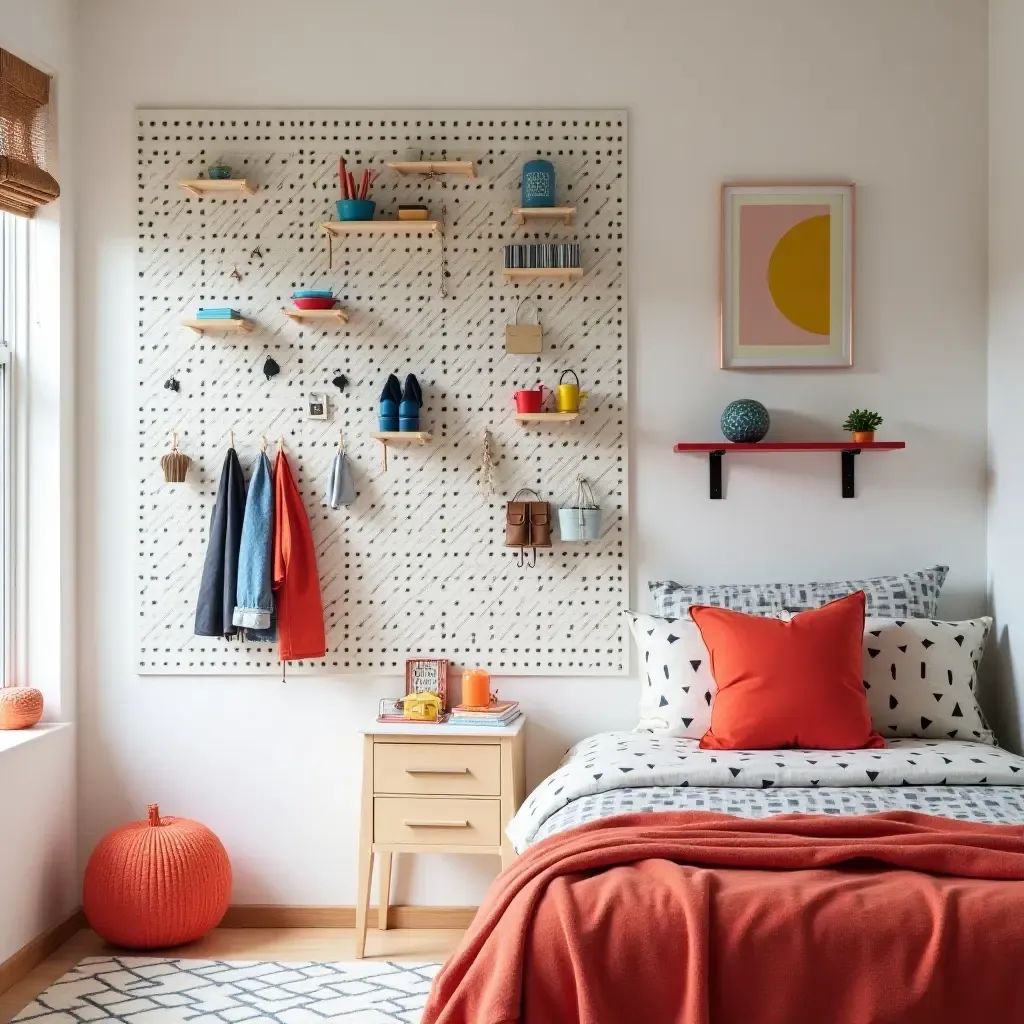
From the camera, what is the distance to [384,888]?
3.46 metres

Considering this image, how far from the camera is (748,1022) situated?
188cm

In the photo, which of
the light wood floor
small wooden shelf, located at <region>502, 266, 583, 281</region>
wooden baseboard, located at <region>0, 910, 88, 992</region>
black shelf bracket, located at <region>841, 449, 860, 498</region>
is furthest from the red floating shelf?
wooden baseboard, located at <region>0, 910, 88, 992</region>

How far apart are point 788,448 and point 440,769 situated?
1.43 m

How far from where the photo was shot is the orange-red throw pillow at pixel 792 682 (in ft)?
9.61

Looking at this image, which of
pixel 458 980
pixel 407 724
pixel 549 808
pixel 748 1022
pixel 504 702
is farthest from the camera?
pixel 504 702

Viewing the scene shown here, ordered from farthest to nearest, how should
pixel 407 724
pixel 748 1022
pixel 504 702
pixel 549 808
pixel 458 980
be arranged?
pixel 504 702, pixel 407 724, pixel 549 808, pixel 458 980, pixel 748 1022

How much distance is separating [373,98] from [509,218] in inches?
22.9

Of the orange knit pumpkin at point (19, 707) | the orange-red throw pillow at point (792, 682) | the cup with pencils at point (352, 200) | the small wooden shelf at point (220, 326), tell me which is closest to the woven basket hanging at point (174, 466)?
the small wooden shelf at point (220, 326)

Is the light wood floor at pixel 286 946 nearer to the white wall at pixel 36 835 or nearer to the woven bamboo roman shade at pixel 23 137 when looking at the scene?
the white wall at pixel 36 835

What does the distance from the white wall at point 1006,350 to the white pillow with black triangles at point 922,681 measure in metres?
0.21

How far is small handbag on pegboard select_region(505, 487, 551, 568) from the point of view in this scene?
3.44 metres

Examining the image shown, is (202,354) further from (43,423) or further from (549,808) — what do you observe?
(549,808)

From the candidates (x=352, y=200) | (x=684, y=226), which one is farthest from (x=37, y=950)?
(x=684, y=226)

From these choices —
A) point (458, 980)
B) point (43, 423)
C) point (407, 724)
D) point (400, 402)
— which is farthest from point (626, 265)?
point (458, 980)
